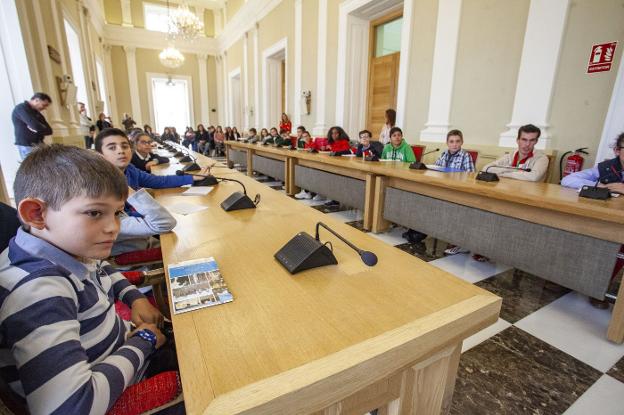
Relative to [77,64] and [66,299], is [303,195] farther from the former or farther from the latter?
[77,64]

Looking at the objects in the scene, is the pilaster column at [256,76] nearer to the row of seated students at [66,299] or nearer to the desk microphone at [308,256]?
the desk microphone at [308,256]

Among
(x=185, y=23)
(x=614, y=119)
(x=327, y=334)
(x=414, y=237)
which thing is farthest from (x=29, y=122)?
(x=185, y=23)

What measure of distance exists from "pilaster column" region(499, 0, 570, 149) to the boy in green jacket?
3.77 ft

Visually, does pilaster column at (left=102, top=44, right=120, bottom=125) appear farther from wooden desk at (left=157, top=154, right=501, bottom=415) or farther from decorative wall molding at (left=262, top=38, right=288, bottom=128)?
wooden desk at (left=157, top=154, right=501, bottom=415)

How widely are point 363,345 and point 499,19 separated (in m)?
4.20

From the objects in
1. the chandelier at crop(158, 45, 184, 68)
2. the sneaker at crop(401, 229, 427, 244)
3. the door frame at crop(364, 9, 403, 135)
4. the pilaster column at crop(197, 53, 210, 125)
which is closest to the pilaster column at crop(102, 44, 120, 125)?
the chandelier at crop(158, 45, 184, 68)

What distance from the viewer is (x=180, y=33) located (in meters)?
8.80

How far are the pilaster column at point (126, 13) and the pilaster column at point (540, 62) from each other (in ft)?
43.5

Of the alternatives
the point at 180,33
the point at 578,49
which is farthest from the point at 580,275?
the point at 180,33

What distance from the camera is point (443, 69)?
4043 millimetres

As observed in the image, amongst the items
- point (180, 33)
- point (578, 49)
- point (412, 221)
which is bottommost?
point (412, 221)

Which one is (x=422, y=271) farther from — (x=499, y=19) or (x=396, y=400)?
(x=499, y=19)

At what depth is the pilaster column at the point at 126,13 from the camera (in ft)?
37.3

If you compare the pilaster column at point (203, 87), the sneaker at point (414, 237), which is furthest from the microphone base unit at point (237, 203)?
the pilaster column at point (203, 87)
